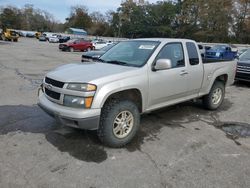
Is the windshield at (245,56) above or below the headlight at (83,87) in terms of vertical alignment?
above

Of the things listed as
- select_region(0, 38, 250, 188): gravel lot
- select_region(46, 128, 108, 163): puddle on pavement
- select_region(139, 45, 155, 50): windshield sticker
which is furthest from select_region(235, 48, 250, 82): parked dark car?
select_region(46, 128, 108, 163): puddle on pavement

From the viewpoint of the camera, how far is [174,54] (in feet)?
17.5

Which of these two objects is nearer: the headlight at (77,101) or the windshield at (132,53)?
the headlight at (77,101)

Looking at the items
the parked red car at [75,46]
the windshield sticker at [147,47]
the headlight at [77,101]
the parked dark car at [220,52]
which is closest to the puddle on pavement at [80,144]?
the headlight at [77,101]

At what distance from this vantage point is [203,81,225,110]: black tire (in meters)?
6.56

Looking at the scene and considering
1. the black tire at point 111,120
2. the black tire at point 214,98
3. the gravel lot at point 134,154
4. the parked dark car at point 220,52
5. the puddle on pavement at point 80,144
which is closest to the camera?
the gravel lot at point 134,154

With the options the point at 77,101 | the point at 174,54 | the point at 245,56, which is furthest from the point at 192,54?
the point at 245,56

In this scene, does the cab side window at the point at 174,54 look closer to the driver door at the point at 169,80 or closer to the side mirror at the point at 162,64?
the driver door at the point at 169,80

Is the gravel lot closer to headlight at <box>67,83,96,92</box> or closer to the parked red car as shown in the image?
headlight at <box>67,83,96,92</box>

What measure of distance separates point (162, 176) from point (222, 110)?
4.00 metres

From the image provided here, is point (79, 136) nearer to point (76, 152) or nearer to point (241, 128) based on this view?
point (76, 152)

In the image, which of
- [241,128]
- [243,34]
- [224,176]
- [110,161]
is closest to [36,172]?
[110,161]

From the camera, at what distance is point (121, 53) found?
17.4ft

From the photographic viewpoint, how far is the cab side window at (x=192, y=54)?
5.69 m
